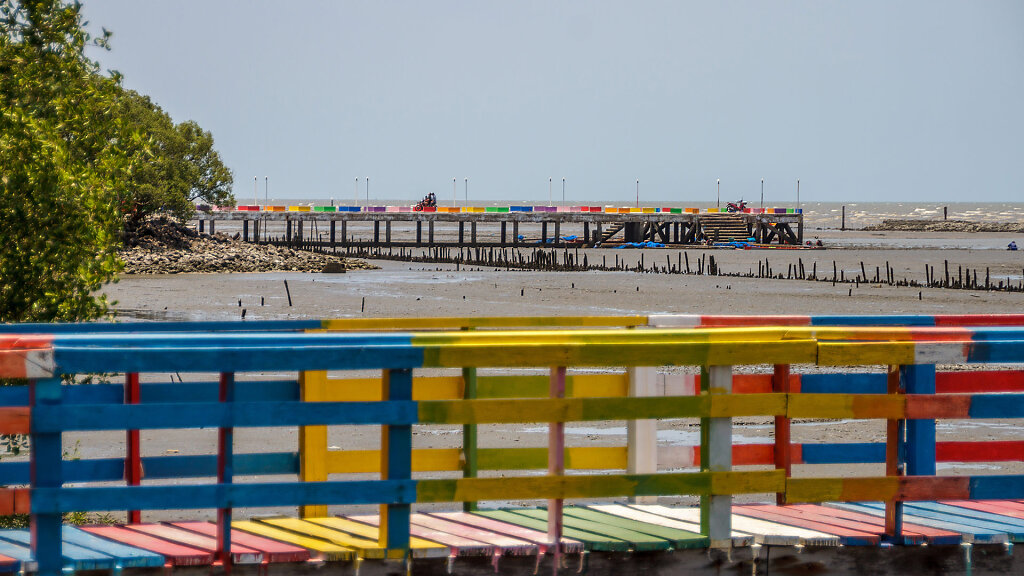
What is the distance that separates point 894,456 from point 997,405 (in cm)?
56

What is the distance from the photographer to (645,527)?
6445 millimetres

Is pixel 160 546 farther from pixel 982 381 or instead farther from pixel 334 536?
pixel 982 381

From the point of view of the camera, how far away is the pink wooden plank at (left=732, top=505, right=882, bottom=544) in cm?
612

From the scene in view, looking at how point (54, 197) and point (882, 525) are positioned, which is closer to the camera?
point (882, 525)

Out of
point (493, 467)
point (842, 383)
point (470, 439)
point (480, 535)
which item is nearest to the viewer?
point (480, 535)

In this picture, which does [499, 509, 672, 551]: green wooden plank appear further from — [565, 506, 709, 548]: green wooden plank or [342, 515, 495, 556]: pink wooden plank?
[342, 515, 495, 556]: pink wooden plank

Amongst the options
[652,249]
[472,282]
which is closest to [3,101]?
[472,282]

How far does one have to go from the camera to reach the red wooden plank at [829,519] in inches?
252

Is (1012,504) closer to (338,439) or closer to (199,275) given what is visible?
(338,439)

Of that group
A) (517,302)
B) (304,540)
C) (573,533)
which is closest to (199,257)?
(517,302)

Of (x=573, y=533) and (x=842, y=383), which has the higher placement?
(x=842, y=383)

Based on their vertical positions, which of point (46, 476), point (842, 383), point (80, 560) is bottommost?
point (80, 560)

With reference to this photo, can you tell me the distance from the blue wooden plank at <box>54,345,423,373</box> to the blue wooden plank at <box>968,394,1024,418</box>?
9.09 feet

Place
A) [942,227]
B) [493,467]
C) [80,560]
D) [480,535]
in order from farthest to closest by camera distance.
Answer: [942,227]
[493,467]
[480,535]
[80,560]
